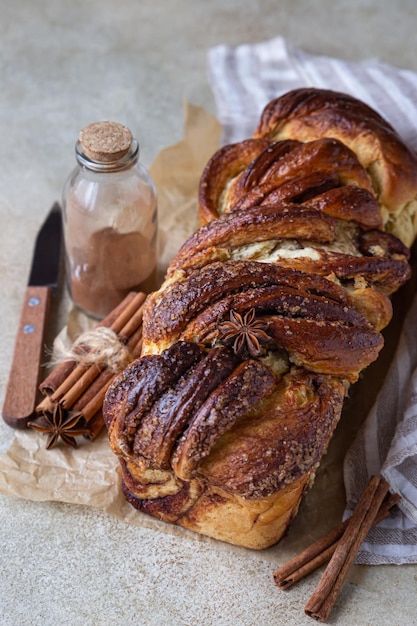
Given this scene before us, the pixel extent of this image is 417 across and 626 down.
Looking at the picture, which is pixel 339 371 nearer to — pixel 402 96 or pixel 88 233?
pixel 88 233

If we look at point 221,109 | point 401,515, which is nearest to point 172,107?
point 221,109

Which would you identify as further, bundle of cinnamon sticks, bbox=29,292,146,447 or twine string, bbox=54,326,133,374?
twine string, bbox=54,326,133,374

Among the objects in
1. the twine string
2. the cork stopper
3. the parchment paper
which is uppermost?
the cork stopper

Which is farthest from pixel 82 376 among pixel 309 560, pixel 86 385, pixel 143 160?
pixel 143 160

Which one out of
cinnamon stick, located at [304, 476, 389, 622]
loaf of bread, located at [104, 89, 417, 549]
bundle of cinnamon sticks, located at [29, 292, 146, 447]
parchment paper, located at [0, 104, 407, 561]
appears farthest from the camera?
bundle of cinnamon sticks, located at [29, 292, 146, 447]

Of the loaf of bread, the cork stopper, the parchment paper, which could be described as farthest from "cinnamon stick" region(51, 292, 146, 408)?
the cork stopper

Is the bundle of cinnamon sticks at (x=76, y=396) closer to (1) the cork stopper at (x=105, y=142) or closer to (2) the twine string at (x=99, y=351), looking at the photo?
(2) the twine string at (x=99, y=351)

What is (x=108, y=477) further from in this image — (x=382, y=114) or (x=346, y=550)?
(x=382, y=114)

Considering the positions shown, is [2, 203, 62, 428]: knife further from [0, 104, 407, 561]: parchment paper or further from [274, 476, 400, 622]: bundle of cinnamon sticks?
[274, 476, 400, 622]: bundle of cinnamon sticks

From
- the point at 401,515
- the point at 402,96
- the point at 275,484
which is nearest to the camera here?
the point at 275,484
